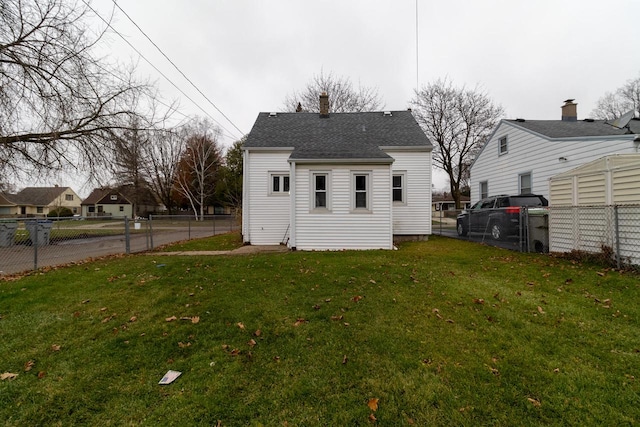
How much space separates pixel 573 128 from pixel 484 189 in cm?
508

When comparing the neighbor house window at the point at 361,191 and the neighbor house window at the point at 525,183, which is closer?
the neighbor house window at the point at 361,191

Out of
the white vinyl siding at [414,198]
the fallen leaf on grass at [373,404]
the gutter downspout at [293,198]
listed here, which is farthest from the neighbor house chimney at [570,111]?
the fallen leaf on grass at [373,404]

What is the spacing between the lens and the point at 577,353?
10.2 ft

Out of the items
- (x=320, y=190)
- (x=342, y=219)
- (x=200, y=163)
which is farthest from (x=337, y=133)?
(x=200, y=163)

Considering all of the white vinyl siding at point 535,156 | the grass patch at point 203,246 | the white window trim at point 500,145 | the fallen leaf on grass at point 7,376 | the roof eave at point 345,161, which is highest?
the white window trim at point 500,145

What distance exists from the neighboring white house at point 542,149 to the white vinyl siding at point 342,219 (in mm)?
8064

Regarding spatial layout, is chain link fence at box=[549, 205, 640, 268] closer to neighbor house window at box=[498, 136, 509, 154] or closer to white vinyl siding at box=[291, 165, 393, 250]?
white vinyl siding at box=[291, 165, 393, 250]

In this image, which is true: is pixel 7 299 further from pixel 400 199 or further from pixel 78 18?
pixel 400 199

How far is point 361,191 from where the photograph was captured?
999cm

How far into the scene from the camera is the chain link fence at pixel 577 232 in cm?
625

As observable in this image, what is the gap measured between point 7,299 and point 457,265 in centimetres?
908

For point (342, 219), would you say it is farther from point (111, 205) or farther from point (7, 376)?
point (111, 205)

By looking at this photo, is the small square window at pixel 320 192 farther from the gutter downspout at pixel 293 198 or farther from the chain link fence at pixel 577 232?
the chain link fence at pixel 577 232

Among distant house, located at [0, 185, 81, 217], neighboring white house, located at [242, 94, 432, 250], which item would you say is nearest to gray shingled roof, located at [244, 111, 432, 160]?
neighboring white house, located at [242, 94, 432, 250]
